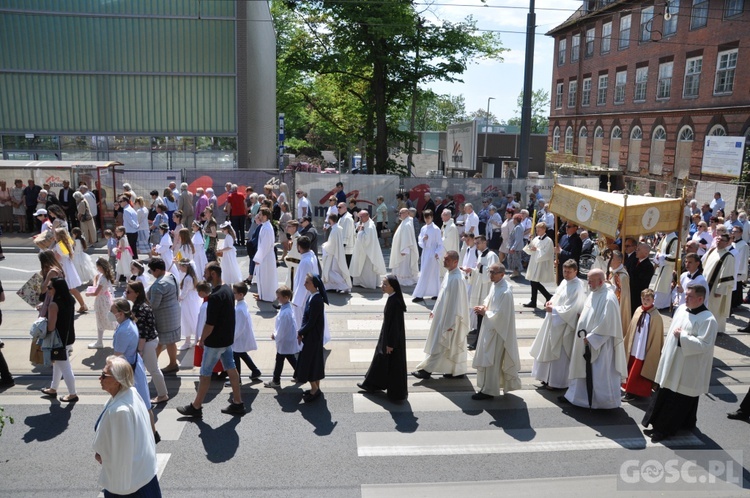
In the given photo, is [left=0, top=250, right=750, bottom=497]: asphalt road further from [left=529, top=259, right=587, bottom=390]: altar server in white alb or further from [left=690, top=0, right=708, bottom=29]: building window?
[left=690, top=0, right=708, bottom=29]: building window

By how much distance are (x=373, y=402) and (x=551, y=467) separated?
2.42 meters

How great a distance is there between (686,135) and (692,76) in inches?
116

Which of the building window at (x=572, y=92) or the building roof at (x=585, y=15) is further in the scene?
the building window at (x=572, y=92)

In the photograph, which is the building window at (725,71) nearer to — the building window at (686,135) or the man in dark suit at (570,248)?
the building window at (686,135)

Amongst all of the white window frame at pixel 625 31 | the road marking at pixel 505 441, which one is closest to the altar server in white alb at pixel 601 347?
the road marking at pixel 505 441

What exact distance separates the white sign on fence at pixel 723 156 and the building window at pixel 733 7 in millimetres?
5600

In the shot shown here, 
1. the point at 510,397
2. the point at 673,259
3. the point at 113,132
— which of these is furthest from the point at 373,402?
the point at 113,132

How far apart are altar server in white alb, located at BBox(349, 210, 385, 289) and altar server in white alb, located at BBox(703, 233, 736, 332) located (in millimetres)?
6308

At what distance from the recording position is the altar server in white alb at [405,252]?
14.1 meters

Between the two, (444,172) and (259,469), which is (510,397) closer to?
(259,469)

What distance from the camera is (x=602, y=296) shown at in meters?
7.81

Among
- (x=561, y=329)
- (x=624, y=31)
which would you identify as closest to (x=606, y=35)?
(x=624, y=31)

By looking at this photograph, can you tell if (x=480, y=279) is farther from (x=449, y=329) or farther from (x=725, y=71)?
(x=725, y=71)

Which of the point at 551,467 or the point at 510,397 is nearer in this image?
the point at 551,467
